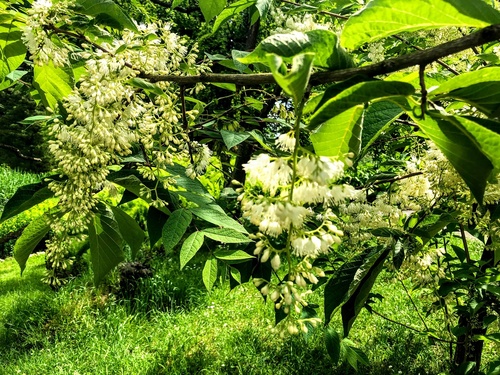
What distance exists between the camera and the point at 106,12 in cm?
101

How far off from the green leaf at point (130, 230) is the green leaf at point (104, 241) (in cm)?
5

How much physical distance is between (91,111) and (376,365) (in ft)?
10.5

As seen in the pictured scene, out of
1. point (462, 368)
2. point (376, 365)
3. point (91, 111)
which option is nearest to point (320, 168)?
point (91, 111)

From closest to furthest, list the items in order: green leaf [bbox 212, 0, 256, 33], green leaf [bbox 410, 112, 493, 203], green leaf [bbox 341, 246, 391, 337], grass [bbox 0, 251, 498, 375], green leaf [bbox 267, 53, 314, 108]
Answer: green leaf [bbox 267, 53, 314, 108] → green leaf [bbox 410, 112, 493, 203] → green leaf [bbox 341, 246, 391, 337] → green leaf [bbox 212, 0, 256, 33] → grass [bbox 0, 251, 498, 375]

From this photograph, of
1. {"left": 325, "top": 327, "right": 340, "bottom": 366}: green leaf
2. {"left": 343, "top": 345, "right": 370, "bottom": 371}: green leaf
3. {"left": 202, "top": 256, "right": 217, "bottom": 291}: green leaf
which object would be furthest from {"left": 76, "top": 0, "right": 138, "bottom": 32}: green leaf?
{"left": 343, "top": 345, "right": 370, "bottom": 371}: green leaf

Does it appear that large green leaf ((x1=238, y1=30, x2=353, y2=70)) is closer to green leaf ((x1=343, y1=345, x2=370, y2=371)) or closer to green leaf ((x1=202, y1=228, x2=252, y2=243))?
green leaf ((x1=202, y1=228, x2=252, y2=243))

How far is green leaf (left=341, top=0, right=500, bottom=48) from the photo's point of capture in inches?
18.4

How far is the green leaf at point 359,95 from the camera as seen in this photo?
450mm

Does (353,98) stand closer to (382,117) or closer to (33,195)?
(382,117)

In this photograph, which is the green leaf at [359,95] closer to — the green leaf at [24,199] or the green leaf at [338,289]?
the green leaf at [338,289]

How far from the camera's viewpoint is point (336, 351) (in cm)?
192

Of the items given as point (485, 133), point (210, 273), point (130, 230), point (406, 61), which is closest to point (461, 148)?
point (485, 133)

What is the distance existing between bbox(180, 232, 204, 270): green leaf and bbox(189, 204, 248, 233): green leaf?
0.06 meters

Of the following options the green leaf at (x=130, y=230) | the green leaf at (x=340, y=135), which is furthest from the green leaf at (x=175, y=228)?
the green leaf at (x=340, y=135)
